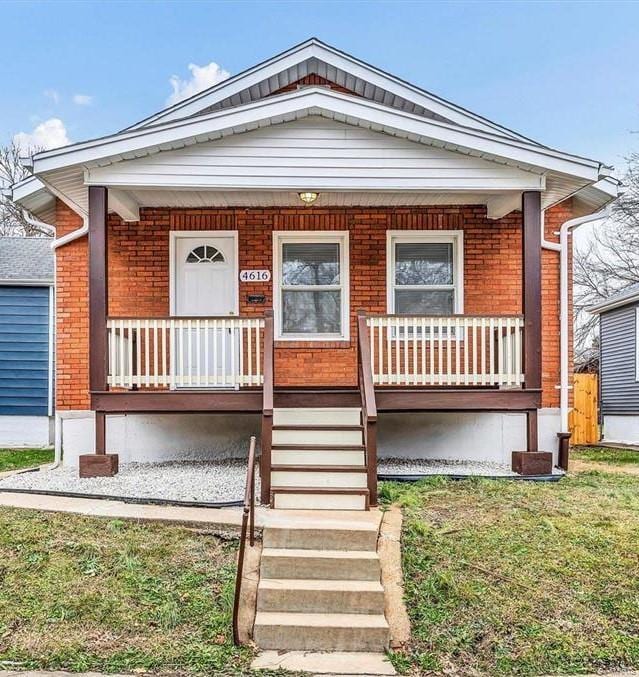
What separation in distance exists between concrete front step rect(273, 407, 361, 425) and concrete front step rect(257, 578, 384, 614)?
9.46 feet

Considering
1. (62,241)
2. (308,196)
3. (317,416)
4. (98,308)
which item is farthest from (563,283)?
(62,241)

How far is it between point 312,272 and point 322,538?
5.00 m

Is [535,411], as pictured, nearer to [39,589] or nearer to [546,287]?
[546,287]

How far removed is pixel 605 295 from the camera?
27.1 metres

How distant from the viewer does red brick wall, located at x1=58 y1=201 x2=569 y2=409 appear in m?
9.35

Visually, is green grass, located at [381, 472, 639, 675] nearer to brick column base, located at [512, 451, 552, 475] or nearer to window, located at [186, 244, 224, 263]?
brick column base, located at [512, 451, 552, 475]

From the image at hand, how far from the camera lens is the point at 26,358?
45.4 feet

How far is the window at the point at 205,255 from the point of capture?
954cm

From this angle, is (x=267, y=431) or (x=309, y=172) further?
(x=309, y=172)

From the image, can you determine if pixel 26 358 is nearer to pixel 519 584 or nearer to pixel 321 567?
pixel 321 567

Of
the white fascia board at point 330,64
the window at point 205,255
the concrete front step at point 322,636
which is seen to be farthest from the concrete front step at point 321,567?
the white fascia board at point 330,64

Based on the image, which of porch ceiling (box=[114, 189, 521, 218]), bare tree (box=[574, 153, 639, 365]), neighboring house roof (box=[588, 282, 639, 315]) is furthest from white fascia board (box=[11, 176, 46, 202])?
bare tree (box=[574, 153, 639, 365])

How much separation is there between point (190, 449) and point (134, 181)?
363cm

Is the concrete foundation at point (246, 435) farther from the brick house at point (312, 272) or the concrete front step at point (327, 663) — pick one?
the concrete front step at point (327, 663)
